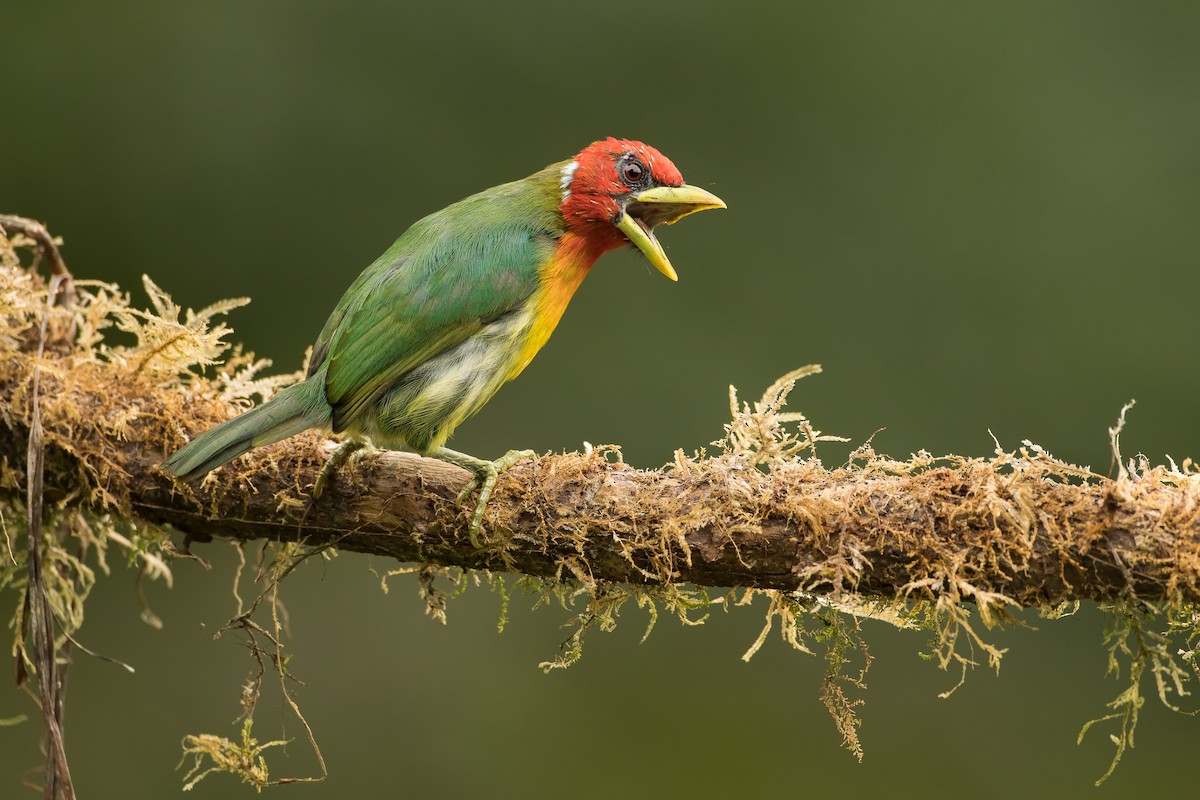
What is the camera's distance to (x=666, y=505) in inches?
84.7

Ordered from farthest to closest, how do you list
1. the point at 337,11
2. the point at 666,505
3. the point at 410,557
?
1. the point at 337,11
2. the point at 410,557
3. the point at 666,505

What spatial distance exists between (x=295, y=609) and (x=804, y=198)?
275 centimetres

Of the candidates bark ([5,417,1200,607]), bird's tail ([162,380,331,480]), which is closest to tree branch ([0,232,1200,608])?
bark ([5,417,1200,607])

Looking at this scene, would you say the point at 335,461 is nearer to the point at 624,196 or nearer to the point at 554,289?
the point at 554,289

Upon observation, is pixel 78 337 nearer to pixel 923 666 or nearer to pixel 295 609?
pixel 295 609

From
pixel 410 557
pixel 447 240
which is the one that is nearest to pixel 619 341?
pixel 447 240

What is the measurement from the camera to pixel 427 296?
8.67ft

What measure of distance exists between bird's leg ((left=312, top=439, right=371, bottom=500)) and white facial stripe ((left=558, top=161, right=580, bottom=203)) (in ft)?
2.98

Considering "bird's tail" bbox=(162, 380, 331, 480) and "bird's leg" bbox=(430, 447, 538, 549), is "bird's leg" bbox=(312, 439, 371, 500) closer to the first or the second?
"bird's tail" bbox=(162, 380, 331, 480)

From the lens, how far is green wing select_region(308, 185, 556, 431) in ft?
8.39

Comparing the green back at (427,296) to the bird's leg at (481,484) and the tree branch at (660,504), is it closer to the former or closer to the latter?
the tree branch at (660,504)

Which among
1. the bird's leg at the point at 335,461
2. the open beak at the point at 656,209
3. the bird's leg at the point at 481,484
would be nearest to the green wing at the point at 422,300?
the bird's leg at the point at 335,461

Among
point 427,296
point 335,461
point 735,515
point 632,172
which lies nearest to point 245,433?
point 335,461

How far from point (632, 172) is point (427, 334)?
74 cm
